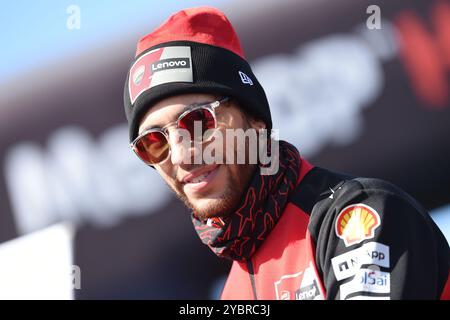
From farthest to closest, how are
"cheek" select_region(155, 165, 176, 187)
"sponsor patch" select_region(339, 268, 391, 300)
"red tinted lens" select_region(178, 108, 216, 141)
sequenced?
"cheek" select_region(155, 165, 176, 187)
"red tinted lens" select_region(178, 108, 216, 141)
"sponsor patch" select_region(339, 268, 391, 300)

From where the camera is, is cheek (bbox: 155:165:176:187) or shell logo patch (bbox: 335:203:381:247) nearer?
shell logo patch (bbox: 335:203:381:247)

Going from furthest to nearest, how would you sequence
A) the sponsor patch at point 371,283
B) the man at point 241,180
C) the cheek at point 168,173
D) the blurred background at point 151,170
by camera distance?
the blurred background at point 151,170, the cheek at point 168,173, the man at point 241,180, the sponsor patch at point 371,283

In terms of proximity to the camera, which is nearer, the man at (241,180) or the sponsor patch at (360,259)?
the sponsor patch at (360,259)

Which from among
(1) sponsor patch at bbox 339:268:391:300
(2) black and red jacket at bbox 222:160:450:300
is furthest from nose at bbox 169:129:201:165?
(1) sponsor patch at bbox 339:268:391:300

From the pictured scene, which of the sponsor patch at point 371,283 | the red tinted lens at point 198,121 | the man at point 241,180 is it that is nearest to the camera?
the sponsor patch at point 371,283

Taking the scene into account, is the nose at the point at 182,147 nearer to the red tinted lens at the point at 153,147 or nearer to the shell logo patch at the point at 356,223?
the red tinted lens at the point at 153,147

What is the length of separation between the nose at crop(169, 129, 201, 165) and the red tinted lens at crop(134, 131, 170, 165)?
2.2 inches

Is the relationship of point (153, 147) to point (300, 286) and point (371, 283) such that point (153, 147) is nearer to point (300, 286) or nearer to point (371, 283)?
point (300, 286)

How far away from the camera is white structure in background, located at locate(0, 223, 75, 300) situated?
3498 millimetres

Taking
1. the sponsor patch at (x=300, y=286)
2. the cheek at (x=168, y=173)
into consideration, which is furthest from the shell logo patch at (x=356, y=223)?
the cheek at (x=168, y=173)

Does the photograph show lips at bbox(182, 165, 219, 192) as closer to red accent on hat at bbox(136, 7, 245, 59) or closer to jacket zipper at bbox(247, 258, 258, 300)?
jacket zipper at bbox(247, 258, 258, 300)

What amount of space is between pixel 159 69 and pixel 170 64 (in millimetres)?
37

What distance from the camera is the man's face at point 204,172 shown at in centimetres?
192

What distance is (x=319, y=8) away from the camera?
138 inches
